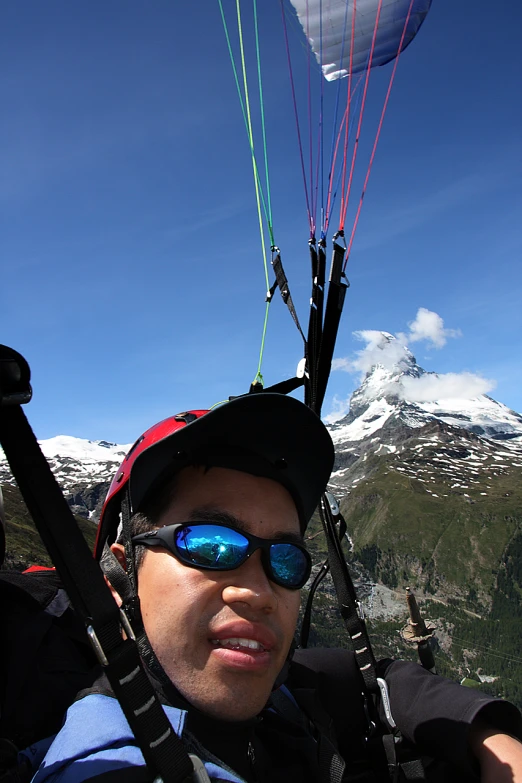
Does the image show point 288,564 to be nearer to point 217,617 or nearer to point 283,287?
point 217,617

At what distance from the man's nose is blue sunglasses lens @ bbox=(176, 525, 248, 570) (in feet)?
0.22

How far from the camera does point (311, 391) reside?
588 centimetres

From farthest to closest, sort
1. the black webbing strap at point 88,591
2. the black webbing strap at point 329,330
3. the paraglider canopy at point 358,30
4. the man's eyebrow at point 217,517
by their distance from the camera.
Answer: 1. the paraglider canopy at point 358,30
2. the black webbing strap at point 329,330
3. the man's eyebrow at point 217,517
4. the black webbing strap at point 88,591

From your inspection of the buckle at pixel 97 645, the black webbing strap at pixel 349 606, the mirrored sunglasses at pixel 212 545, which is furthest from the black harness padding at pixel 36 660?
the black webbing strap at pixel 349 606

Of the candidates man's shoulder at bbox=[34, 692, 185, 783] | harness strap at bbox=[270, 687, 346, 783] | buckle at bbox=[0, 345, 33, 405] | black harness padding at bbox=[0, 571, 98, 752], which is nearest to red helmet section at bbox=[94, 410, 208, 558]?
black harness padding at bbox=[0, 571, 98, 752]

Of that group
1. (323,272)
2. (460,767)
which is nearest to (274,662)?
(460,767)

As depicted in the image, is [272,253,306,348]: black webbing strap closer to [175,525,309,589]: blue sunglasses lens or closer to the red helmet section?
the red helmet section

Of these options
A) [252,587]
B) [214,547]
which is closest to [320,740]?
[252,587]

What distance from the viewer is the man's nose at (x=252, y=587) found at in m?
2.82

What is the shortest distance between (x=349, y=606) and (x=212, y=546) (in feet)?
8.69

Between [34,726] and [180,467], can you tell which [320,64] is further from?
[34,726]

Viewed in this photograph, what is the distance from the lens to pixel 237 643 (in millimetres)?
2750

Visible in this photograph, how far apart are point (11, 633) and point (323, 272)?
19.6 feet

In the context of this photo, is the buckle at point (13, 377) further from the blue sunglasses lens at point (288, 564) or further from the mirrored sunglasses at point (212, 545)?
the blue sunglasses lens at point (288, 564)
